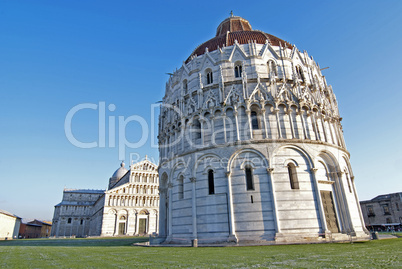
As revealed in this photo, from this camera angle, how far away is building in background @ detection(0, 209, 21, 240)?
5859 cm

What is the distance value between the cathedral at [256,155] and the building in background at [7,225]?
53865 mm

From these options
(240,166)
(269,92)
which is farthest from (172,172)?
(269,92)

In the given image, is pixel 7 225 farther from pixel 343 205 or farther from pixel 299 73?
pixel 343 205

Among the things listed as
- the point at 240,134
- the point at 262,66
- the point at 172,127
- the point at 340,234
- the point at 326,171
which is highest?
the point at 262,66

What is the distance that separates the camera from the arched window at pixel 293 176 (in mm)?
19580

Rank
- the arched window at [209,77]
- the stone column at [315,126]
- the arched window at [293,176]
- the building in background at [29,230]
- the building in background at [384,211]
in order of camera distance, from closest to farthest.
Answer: the arched window at [293,176] < the stone column at [315,126] < the arched window at [209,77] < the building in background at [384,211] < the building in background at [29,230]

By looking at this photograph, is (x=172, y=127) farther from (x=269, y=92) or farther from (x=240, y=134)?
(x=269, y=92)

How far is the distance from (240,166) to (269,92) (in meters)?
6.92

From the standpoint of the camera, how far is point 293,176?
19.9 meters

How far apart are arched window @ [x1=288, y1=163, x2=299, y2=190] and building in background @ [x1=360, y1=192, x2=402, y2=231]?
4208cm

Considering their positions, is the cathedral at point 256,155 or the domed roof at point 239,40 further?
the domed roof at point 239,40

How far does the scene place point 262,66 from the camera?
23.4m

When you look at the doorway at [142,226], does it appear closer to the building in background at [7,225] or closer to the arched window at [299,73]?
the building in background at [7,225]

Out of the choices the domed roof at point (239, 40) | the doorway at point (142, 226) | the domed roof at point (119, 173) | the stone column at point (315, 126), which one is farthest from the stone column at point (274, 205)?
the domed roof at point (119, 173)
